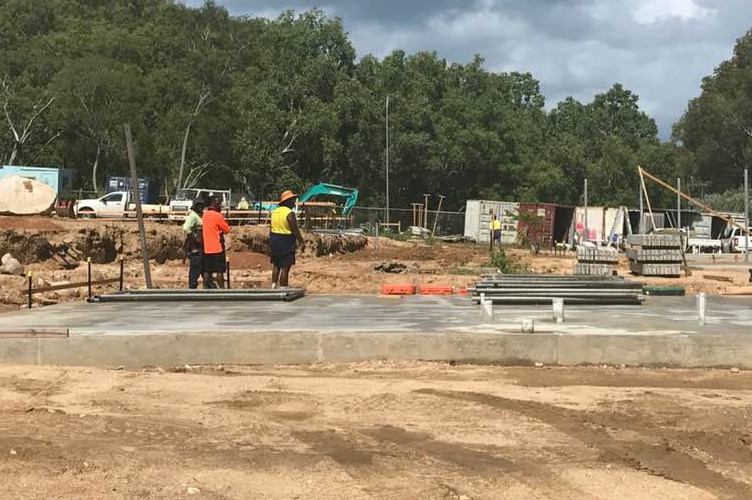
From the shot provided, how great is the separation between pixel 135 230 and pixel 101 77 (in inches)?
1041

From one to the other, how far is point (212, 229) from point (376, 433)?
7.34 metres

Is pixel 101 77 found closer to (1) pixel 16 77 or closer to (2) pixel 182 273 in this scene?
(1) pixel 16 77

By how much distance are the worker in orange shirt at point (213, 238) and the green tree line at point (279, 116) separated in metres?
40.0

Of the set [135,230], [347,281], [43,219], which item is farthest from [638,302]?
[43,219]

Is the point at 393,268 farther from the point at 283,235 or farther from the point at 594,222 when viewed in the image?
the point at 594,222

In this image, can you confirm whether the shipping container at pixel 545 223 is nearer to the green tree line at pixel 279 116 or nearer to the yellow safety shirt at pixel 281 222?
the green tree line at pixel 279 116

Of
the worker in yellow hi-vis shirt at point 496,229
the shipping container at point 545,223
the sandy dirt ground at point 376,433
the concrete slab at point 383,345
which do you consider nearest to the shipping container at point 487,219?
the shipping container at point 545,223

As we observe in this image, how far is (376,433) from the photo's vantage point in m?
5.61

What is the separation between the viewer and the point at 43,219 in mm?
27297

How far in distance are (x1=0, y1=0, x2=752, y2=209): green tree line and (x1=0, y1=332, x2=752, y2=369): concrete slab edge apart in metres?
45.0

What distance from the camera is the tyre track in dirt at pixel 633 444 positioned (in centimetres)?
469

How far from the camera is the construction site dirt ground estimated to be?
761 inches

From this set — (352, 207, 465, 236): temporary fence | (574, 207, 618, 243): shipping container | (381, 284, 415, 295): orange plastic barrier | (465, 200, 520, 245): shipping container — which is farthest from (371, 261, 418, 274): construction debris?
(352, 207, 465, 236): temporary fence

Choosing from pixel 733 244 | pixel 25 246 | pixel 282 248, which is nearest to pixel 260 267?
pixel 25 246
